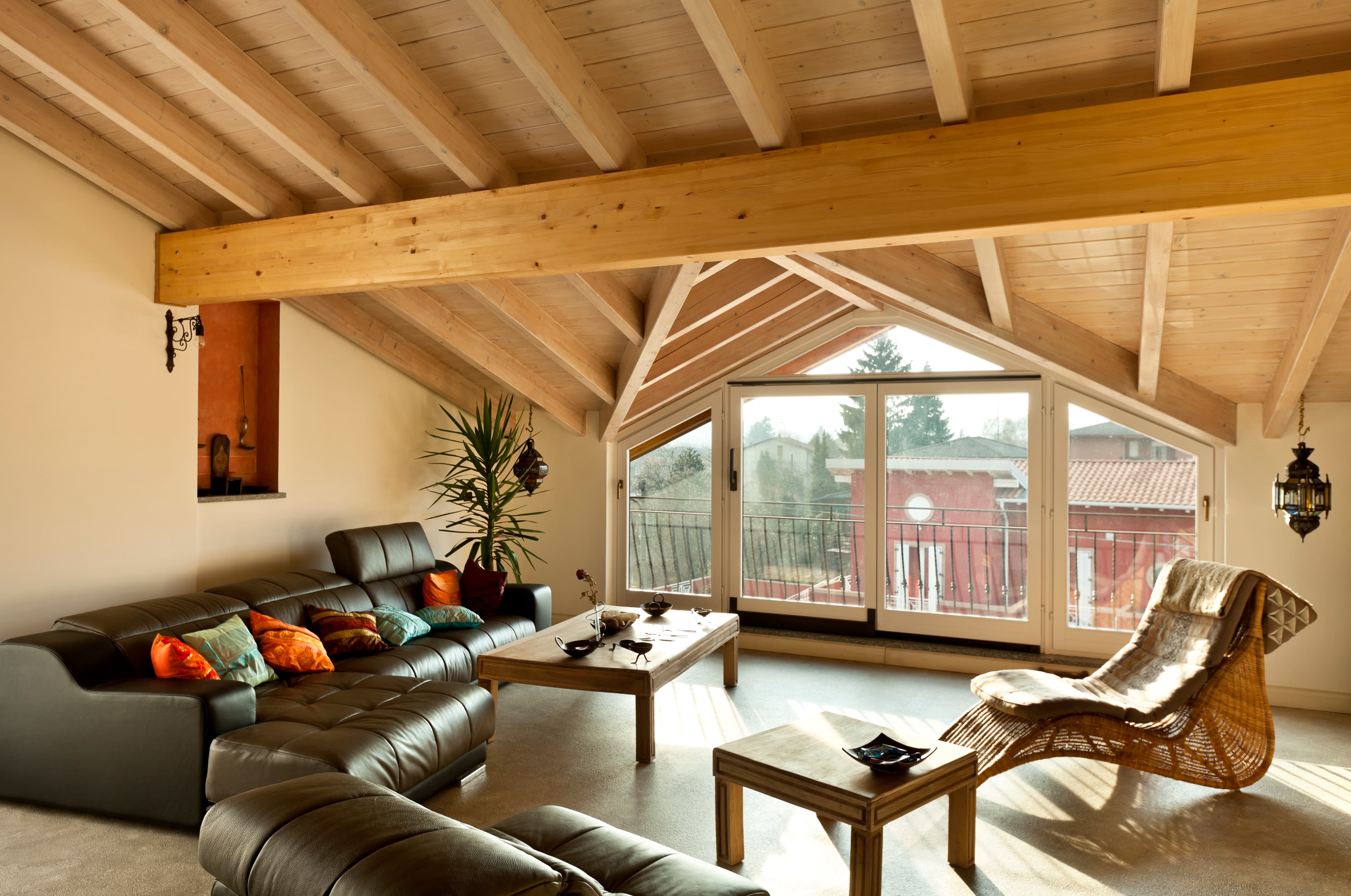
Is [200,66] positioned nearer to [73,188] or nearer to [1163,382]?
[73,188]

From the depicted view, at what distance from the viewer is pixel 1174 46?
246cm

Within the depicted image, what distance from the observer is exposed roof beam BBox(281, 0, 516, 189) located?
2.94m

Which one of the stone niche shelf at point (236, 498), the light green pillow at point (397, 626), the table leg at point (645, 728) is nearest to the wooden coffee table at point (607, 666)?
the table leg at point (645, 728)

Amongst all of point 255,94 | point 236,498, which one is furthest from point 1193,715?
point 236,498

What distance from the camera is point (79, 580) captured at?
159 inches

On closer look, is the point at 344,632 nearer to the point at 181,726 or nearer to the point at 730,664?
the point at 181,726

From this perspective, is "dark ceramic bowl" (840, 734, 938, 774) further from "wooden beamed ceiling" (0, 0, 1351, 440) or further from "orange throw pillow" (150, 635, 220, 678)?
"orange throw pillow" (150, 635, 220, 678)

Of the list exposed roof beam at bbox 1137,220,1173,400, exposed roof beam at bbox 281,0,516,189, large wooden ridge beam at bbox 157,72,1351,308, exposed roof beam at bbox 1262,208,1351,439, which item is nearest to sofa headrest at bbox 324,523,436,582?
large wooden ridge beam at bbox 157,72,1351,308

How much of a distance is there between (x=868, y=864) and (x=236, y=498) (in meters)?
3.95

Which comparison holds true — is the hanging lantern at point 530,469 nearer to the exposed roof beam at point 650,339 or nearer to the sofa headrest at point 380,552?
the exposed roof beam at point 650,339

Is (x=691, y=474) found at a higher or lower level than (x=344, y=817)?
higher

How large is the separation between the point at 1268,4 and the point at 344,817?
10.2 feet

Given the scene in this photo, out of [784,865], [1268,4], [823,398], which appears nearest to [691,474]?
[823,398]

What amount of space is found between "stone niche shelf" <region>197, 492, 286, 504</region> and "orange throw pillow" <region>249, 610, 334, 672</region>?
3.12 ft
